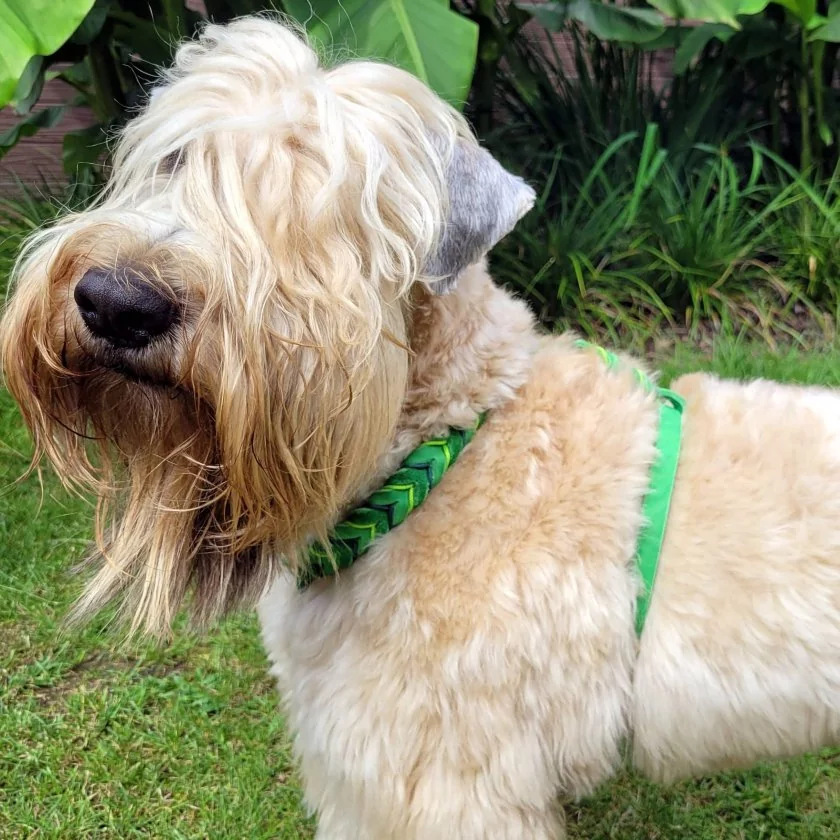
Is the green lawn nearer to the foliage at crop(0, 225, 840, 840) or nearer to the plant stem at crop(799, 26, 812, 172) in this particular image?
the foliage at crop(0, 225, 840, 840)

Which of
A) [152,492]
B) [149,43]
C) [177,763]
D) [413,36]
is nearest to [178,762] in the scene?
[177,763]

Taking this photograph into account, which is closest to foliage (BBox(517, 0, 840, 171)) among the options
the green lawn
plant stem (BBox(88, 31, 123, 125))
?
plant stem (BBox(88, 31, 123, 125))

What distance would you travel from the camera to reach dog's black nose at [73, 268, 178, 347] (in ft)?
4.13

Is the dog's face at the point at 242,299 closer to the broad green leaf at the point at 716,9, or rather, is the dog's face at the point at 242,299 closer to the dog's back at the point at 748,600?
the dog's back at the point at 748,600

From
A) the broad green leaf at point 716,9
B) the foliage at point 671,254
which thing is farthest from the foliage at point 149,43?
the foliage at point 671,254

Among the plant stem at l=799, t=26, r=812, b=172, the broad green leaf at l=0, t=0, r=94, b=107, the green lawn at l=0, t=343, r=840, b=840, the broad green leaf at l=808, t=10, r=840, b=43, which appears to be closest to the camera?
the broad green leaf at l=0, t=0, r=94, b=107

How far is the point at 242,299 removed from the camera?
4.42 ft

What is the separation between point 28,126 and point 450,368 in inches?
135

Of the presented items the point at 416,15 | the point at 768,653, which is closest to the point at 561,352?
the point at 768,653

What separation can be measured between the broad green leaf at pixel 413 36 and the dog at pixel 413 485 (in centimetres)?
126

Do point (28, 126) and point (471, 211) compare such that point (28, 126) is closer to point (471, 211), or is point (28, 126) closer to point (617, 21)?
point (617, 21)

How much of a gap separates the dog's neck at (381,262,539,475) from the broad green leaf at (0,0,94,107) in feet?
5.04

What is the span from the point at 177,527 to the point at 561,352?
2.96 feet

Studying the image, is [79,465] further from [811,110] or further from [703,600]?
[811,110]
